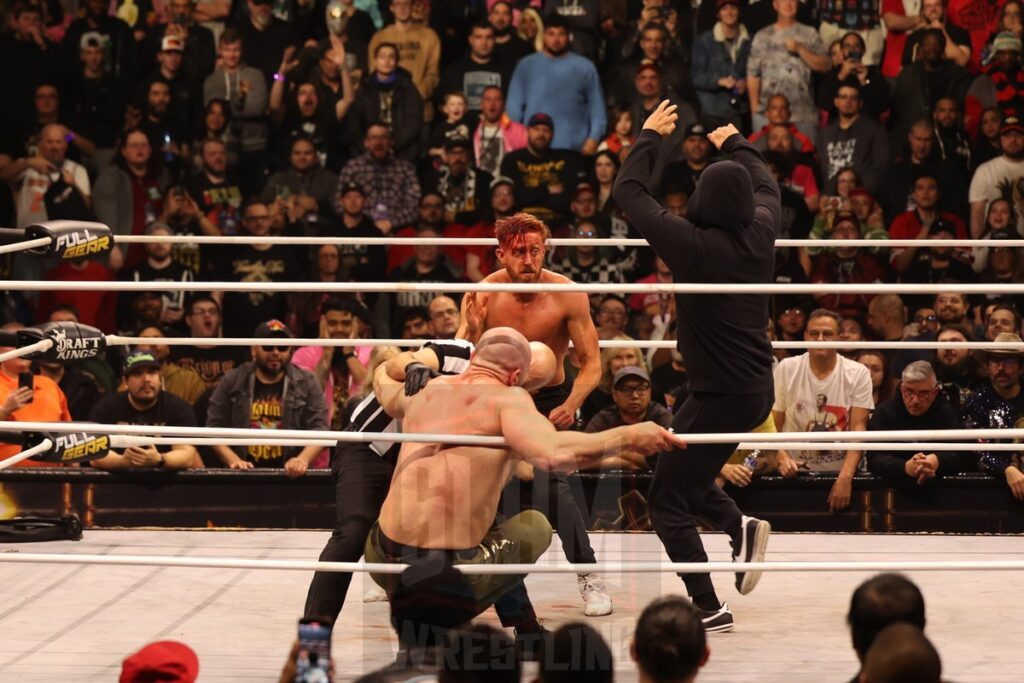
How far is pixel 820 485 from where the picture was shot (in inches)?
218

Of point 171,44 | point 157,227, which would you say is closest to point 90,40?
point 171,44

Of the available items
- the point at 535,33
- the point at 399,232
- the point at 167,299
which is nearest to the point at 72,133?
the point at 167,299

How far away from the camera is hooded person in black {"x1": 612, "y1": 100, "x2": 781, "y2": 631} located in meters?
4.10

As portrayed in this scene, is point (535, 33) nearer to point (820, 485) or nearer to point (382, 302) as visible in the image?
point (382, 302)

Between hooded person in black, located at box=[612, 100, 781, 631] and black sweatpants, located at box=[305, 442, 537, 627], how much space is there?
48cm

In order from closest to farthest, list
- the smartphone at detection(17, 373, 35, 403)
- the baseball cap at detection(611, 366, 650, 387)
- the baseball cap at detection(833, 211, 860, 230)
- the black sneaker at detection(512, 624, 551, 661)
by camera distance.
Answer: the black sneaker at detection(512, 624, 551, 661) < the smartphone at detection(17, 373, 35, 403) < the baseball cap at detection(611, 366, 650, 387) < the baseball cap at detection(833, 211, 860, 230)

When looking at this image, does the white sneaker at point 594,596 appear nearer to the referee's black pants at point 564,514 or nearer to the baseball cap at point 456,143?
the referee's black pants at point 564,514

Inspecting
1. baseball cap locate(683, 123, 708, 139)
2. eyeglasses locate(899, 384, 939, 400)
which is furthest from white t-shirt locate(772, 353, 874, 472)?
baseball cap locate(683, 123, 708, 139)

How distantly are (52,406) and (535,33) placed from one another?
3635 mm

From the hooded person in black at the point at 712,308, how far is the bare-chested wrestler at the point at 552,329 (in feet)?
1.27

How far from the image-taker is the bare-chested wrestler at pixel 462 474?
3680 mm

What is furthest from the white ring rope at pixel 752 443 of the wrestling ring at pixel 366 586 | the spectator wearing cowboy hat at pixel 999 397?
the spectator wearing cowboy hat at pixel 999 397

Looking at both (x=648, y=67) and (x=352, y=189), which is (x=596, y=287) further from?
(x=648, y=67)

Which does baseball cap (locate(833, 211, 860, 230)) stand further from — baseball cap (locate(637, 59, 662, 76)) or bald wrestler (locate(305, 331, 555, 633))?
bald wrestler (locate(305, 331, 555, 633))
